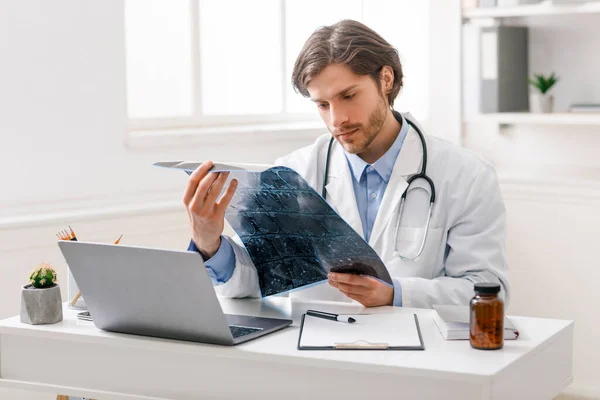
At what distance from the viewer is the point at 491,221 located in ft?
7.45

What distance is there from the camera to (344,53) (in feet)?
7.52

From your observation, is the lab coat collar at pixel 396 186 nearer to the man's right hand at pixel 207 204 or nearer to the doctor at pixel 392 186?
the doctor at pixel 392 186

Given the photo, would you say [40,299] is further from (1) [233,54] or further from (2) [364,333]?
(1) [233,54]

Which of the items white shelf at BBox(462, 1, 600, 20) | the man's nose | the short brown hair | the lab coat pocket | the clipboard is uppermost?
white shelf at BBox(462, 1, 600, 20)

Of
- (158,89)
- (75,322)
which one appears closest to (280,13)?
(158,89)

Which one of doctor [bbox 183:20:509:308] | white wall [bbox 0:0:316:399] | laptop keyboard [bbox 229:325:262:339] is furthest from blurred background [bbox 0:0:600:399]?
laptop keyboard [bbox 229:325:262:339]

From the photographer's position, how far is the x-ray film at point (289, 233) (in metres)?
1.79

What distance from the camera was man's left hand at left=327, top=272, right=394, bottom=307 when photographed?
1.94m

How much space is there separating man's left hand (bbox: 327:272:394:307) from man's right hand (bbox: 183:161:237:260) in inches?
10.6

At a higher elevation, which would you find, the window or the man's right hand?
the window

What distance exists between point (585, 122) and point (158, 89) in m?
1.60

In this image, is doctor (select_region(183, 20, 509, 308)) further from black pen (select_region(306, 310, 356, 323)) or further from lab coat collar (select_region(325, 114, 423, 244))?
black pen (select_region(306, 310, 356, 323))

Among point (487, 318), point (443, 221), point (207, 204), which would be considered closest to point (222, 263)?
point (207, 204)

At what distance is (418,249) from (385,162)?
256mm
